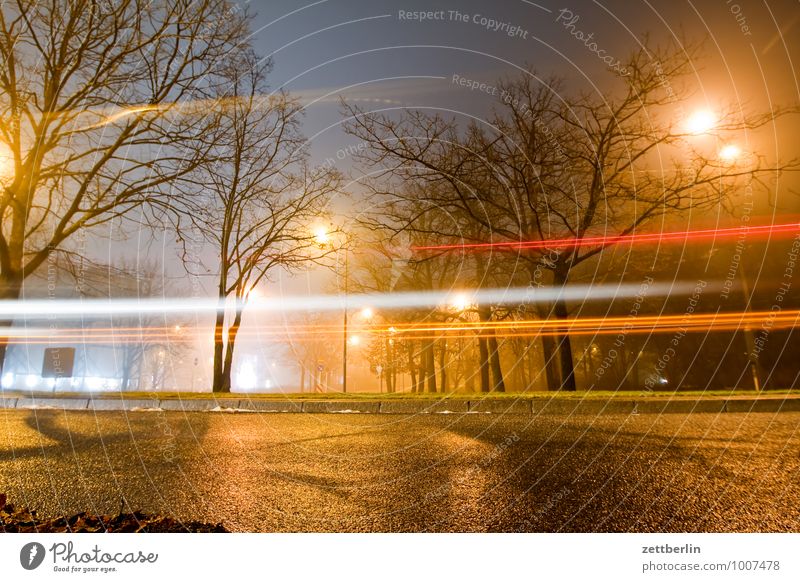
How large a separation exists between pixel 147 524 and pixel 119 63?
7.65m

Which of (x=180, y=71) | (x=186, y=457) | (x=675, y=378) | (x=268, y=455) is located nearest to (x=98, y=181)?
(x=180, y=71)

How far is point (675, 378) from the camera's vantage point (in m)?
40.3

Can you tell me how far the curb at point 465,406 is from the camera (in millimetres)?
9906

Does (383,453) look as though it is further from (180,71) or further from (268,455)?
(180,71)

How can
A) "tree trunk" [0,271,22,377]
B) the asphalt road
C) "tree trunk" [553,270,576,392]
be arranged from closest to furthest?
the asphalt road, "tree trunk" [0,271,22,377], "tree trunk" [553,270,576,392]

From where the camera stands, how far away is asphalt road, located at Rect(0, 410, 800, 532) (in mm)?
3535

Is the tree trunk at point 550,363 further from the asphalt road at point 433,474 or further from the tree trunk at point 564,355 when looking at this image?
the asphalt road at point 433,474
